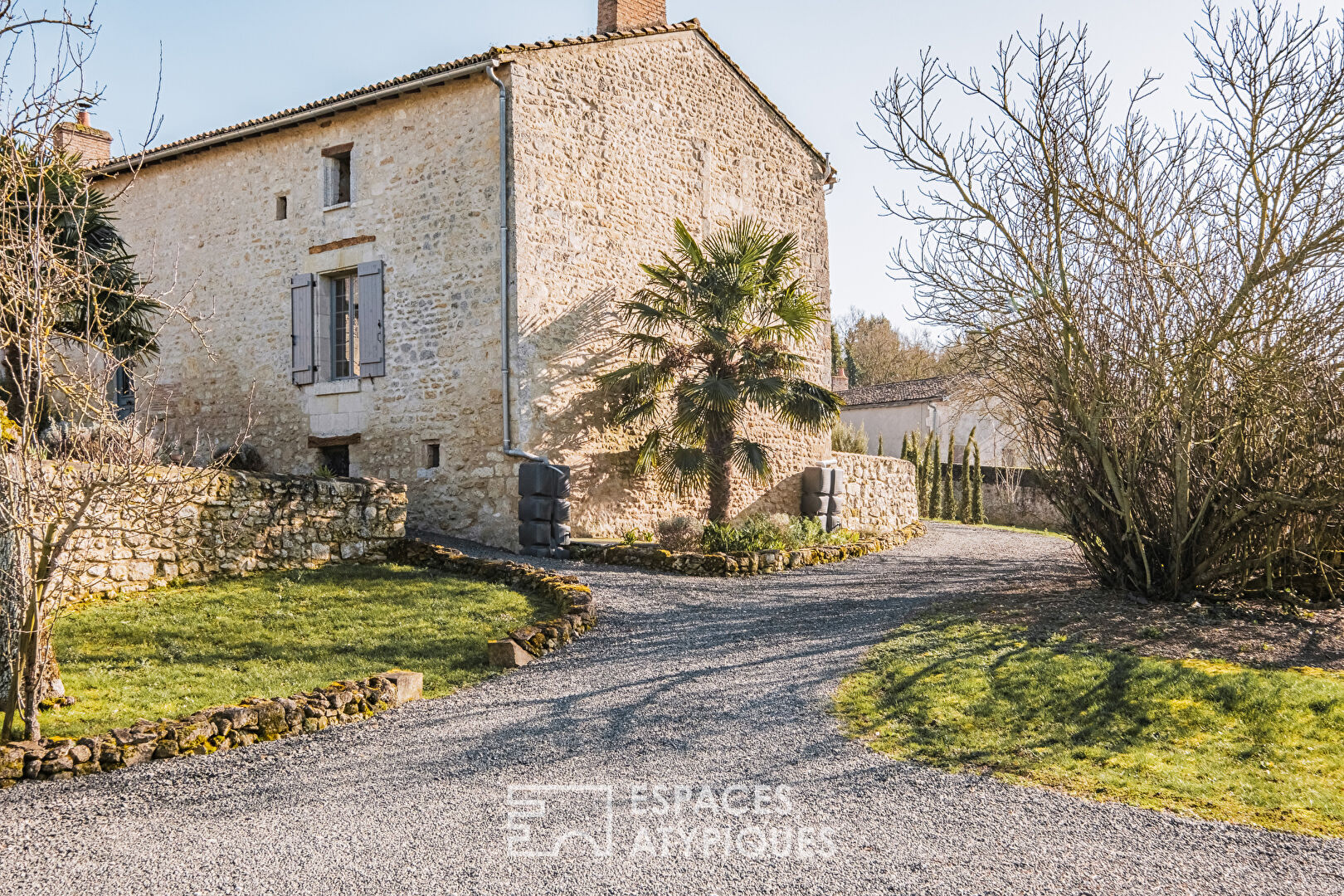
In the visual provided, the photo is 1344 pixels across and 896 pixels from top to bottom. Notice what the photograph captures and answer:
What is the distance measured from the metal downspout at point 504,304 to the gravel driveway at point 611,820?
19.0ft

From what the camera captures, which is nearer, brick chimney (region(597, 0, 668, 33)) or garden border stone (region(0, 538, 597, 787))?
garden border stone (region(0, 538, 597, 787))

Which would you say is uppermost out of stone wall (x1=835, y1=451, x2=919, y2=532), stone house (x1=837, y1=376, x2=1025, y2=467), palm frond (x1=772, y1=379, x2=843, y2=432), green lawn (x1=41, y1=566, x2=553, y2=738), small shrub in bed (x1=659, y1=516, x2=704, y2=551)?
stone house (x1=837, y1=376, x2=1025, y2=467)

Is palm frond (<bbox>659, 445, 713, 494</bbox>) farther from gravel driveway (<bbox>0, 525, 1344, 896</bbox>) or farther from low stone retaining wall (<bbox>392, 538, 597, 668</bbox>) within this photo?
gravel driveway (<bbox>0, 525, 1344, 896</bbox>)

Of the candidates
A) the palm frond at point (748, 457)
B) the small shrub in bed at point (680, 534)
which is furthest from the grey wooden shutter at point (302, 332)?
the palm frond at point (748, 457)

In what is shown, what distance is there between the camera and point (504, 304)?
12570mm

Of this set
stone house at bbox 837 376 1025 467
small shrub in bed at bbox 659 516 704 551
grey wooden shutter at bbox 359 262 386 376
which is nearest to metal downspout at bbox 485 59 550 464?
small shrub in bed at bbox 659 516 704 551

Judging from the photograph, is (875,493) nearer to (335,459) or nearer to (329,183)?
(335,459)

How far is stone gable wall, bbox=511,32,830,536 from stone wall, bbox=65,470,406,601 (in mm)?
2339

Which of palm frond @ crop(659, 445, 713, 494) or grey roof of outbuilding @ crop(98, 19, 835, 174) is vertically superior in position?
grey roof of outbuilding @ crop(98, 19, 835, 174)

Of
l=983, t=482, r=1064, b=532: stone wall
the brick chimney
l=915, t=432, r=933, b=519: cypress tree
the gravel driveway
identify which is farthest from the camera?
l=915, t=432, r=933, b=519: cypress tree

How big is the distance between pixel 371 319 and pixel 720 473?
5.30m

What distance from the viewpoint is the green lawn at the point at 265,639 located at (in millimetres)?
6629

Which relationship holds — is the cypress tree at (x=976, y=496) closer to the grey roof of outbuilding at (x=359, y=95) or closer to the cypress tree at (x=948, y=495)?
the cypress tree at (x=948, y=495)

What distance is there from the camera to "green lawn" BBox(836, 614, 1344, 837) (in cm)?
508
